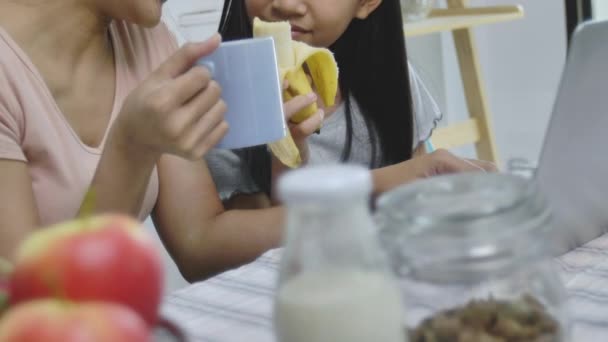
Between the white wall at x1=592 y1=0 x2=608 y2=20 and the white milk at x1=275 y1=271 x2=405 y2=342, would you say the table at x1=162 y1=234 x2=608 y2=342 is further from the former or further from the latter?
the white wall at x1=592 y1=0 x2=608 y2=20

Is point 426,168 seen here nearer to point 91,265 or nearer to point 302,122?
point 302,122

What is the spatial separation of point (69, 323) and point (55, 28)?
0.78 m

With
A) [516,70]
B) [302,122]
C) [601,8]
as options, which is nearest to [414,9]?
[516,70]

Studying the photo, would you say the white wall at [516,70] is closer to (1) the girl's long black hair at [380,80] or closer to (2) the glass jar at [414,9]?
(2) the glass jar at [414,9]

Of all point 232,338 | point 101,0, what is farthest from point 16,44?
point 232,338

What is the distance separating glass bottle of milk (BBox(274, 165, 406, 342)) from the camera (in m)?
0.40

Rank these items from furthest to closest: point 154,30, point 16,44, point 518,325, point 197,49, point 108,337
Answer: point 154,30, point 16,44, point 197,49, point 518,325, point 108,337

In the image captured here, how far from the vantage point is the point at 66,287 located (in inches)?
13.9

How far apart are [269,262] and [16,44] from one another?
18.1 inches

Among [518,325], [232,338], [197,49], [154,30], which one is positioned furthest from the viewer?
[154,30]

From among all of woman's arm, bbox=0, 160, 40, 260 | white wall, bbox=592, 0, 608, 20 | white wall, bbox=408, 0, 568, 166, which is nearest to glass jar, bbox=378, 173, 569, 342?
woman's arm, bbox=0, 160, 40, 260

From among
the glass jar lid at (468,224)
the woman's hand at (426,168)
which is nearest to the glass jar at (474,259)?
the glass jar lid at (468,224)

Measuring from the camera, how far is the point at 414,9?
7.13ft

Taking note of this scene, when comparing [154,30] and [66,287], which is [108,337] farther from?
[154,30]
